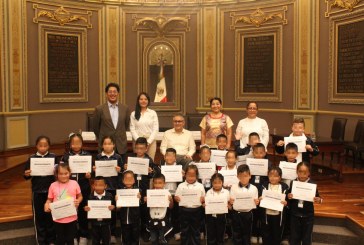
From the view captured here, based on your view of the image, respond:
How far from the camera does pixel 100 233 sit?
16.6 ft

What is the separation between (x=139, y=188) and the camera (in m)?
5.40

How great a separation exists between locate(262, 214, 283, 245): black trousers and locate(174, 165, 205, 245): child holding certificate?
77 cm

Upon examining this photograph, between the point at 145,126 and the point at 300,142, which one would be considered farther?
the point at 145,126

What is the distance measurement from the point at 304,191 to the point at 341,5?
18.8ft

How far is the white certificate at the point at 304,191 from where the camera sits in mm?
4750

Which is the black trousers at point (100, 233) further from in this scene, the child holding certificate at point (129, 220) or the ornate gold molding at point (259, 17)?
the ornate gold molding at point (259, 17)

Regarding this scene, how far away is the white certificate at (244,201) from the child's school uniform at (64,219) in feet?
6.03

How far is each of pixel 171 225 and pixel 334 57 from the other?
6.06m

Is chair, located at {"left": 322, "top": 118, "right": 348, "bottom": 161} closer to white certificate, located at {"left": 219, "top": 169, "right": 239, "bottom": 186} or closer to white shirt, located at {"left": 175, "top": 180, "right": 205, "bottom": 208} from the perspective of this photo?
white certificate, located at {"left": 219, "top": 169, "right": 239, "bottom": 186}

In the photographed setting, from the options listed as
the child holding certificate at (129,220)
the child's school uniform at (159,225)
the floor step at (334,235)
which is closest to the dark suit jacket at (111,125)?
the child holding certificate at (129,220)

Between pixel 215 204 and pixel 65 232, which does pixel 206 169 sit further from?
pixel 65 232

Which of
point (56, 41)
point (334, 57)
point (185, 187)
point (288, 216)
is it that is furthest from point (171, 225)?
point (56, 41)

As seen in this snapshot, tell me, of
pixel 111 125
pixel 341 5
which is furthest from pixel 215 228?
pixel 341 5

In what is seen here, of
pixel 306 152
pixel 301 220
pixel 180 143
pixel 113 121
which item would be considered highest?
pixel 113 121
